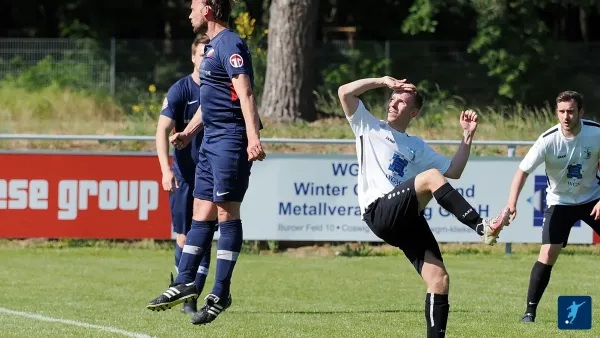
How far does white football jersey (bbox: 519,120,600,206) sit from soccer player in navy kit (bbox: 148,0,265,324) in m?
2.79

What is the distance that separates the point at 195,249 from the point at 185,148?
5.52 ft

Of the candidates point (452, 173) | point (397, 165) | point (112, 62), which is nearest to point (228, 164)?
point (397, 165)

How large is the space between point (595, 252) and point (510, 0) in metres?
17.0

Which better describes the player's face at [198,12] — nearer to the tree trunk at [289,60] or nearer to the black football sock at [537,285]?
the black football sock at [537,285]

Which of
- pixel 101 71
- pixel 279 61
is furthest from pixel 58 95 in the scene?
pixel 279 61

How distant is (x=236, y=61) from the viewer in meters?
7.95

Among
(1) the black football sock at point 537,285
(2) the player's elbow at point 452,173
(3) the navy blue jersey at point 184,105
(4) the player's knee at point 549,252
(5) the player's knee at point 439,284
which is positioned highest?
(3) the navy blue jersey at point 184,105

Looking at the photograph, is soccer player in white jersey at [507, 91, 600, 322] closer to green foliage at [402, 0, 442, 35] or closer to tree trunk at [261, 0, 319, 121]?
tree trunk at [261, 0, 319, 121]

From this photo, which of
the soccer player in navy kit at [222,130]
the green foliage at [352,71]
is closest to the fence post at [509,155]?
the soccer player in navy kit at [222,130]

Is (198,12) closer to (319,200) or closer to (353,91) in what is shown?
(353,91)

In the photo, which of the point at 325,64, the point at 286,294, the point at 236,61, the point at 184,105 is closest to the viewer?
the point at 236,61

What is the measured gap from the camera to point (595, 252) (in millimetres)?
15477

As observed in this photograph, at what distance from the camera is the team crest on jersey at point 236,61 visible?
7949mm

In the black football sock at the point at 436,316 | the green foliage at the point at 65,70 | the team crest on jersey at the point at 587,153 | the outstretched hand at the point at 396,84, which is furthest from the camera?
the green foliage at the point at 65,70
